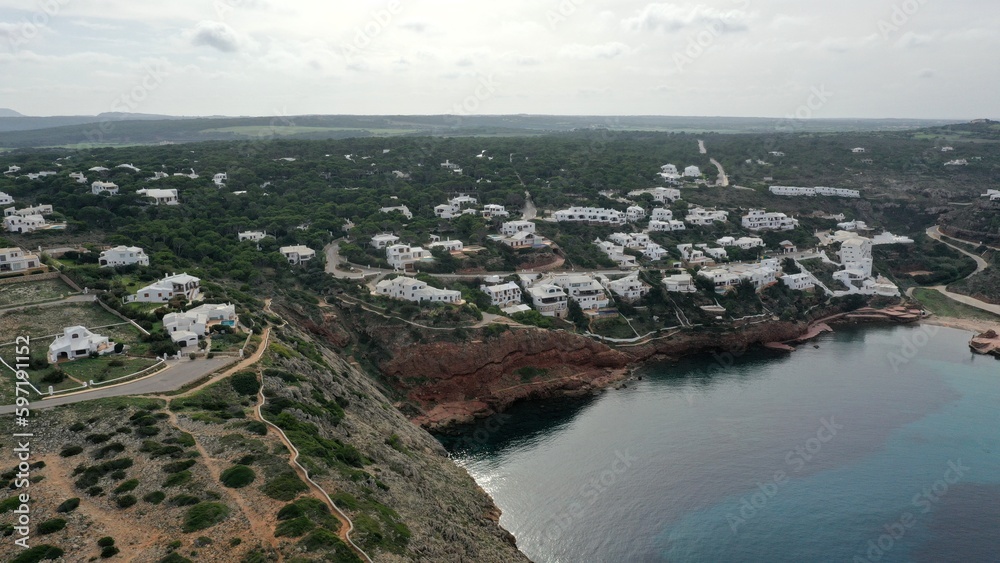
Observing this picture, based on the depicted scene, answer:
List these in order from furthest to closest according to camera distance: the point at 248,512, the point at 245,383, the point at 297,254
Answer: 1. the point at 297,254
2. the point at 245,383
3. the point at 248,512

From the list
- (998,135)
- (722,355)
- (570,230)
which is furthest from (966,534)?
(998,135)

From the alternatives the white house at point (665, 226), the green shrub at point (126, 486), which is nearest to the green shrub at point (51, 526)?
the green shrub at point (126, 486)

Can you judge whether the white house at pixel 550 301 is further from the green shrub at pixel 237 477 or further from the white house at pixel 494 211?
the green shrub at pixel 237 477

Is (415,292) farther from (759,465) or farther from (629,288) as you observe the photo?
(759,465)

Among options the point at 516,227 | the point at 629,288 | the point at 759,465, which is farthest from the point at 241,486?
the point at 516,227

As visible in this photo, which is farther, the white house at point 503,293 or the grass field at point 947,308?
the grass field at point 947,308

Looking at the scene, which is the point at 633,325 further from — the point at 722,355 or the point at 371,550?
the point at 371,550

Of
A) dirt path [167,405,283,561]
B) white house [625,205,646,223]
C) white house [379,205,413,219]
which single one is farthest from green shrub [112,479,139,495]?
white house [625,205,646,223]
